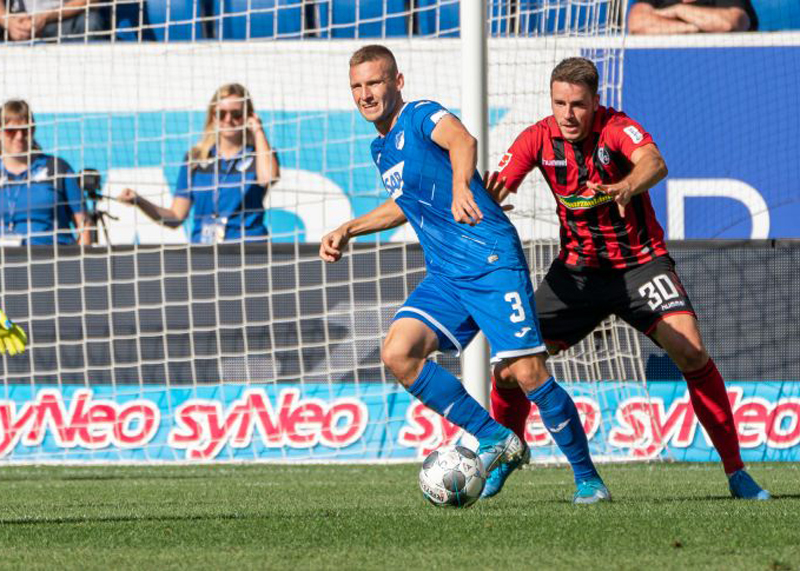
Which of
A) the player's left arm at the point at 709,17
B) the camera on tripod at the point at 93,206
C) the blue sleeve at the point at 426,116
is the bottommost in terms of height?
the camera on tripod at the point at 93,206

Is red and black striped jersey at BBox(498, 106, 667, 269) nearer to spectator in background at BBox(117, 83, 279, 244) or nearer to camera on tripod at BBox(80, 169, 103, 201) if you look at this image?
spectator in background at BBox(117, 83, 279, 244)

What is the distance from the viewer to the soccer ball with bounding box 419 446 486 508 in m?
5.43

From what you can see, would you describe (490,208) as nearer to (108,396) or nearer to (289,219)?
(108,396)

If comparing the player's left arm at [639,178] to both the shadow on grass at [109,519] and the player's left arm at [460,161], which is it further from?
the shadow on grass at [109,519]

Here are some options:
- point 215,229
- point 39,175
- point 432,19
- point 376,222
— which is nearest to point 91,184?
point 39,175

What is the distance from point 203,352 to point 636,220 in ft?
13.4

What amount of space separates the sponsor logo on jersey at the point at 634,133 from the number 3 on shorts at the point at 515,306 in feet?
2.99

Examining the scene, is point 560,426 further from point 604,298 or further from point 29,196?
point 29,196

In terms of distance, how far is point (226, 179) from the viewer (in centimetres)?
1056

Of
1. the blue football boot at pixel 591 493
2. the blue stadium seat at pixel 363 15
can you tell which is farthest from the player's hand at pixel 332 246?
the blue stadium seat at pixel 363 15

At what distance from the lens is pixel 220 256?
372 inches

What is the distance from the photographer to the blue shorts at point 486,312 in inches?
223

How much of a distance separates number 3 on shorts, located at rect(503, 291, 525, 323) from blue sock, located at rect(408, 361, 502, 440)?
15.8 inches

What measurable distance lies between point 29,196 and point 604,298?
580 cm
